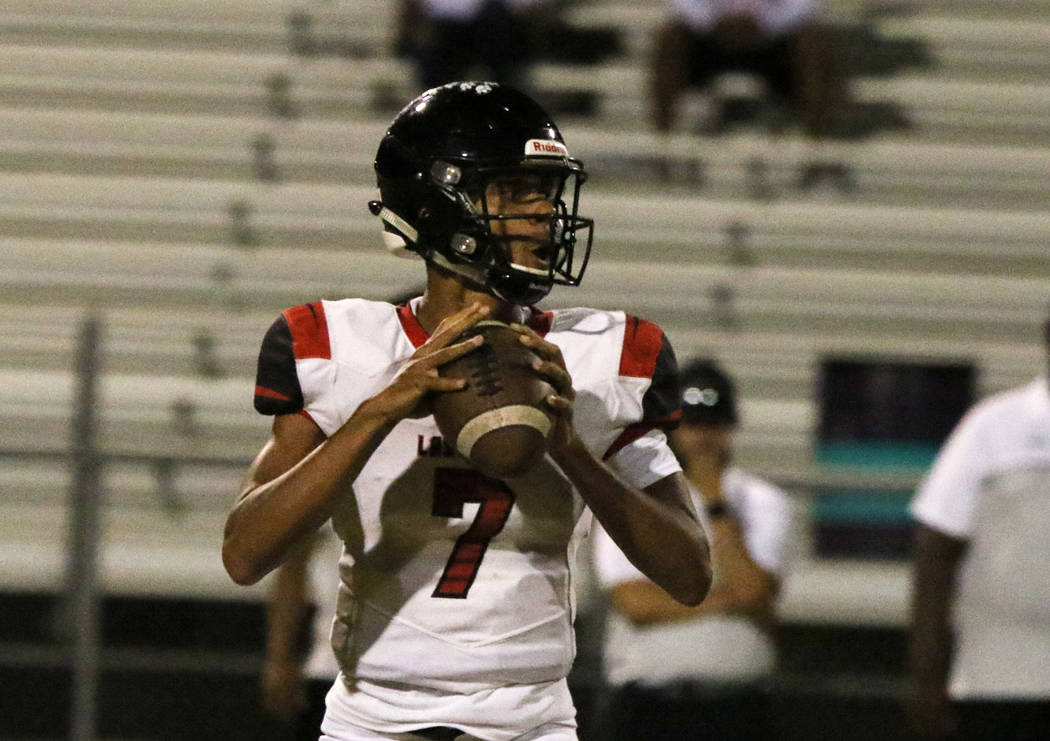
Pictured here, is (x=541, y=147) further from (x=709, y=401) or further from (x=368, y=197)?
(x=368, y=197)

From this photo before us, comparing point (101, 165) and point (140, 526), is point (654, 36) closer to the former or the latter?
point (101, 165)

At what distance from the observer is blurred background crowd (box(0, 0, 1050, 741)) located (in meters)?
4.36

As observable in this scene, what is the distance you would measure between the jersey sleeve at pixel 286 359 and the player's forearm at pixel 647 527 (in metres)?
0.34

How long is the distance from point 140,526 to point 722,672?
1.91m

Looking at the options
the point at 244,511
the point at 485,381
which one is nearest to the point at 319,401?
the point at 244,511

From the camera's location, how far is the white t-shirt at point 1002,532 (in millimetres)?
3539

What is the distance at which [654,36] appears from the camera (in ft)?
21.4

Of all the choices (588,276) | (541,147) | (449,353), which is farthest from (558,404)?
(588,276)

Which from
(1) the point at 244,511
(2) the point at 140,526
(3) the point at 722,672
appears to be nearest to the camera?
(1) the point at 244,511

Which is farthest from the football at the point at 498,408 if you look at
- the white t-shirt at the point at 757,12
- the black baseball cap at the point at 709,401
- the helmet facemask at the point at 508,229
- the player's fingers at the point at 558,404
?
the white t-shirt at the point at 757,12

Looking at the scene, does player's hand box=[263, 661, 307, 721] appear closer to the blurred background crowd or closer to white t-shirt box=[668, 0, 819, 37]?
the blurred background crowd

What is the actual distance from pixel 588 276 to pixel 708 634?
8.36 ft

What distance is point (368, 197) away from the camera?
6430 mm

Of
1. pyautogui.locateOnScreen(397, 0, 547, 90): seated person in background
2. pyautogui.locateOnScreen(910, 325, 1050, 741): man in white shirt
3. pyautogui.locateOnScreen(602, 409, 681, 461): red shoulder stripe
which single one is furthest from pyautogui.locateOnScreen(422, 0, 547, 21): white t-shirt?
pyautogui.locateOnScreen(602, 409, 681, 461): red shoulder stripe
